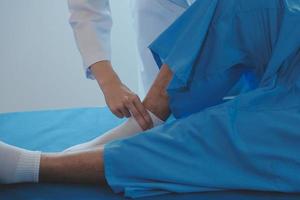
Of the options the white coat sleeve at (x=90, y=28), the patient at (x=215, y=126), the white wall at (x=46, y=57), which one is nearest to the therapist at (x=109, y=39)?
the white coat sleeve at (x=90, y=28)

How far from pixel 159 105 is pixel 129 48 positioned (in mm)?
1320

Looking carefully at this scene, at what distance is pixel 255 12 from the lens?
94cm

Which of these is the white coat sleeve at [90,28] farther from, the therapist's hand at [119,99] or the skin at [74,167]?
the skin at [74,167]

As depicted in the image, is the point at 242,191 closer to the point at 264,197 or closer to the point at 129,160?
the point at 264,197

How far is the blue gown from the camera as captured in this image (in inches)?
34.6

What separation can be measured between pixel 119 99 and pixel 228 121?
33 centimetres

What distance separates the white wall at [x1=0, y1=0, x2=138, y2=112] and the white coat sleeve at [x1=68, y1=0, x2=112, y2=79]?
1.02m

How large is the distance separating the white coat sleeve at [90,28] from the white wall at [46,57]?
102cm

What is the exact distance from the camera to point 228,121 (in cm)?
89

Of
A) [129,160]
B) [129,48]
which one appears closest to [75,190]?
[129,160]

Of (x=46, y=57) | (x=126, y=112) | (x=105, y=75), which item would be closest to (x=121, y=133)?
(x=126, y=112)

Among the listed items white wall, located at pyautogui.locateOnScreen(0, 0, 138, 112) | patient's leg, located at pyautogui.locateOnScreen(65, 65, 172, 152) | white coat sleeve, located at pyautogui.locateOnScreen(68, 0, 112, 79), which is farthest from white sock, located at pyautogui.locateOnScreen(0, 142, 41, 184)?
white wall, located at pyautogui.locateOnScreen(0, 0, 138, 112)

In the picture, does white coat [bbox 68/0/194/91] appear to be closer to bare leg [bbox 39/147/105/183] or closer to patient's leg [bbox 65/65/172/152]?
patient's leg [bbox 65/65/172/152]

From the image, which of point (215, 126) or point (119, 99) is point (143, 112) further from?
point (215, 126)
